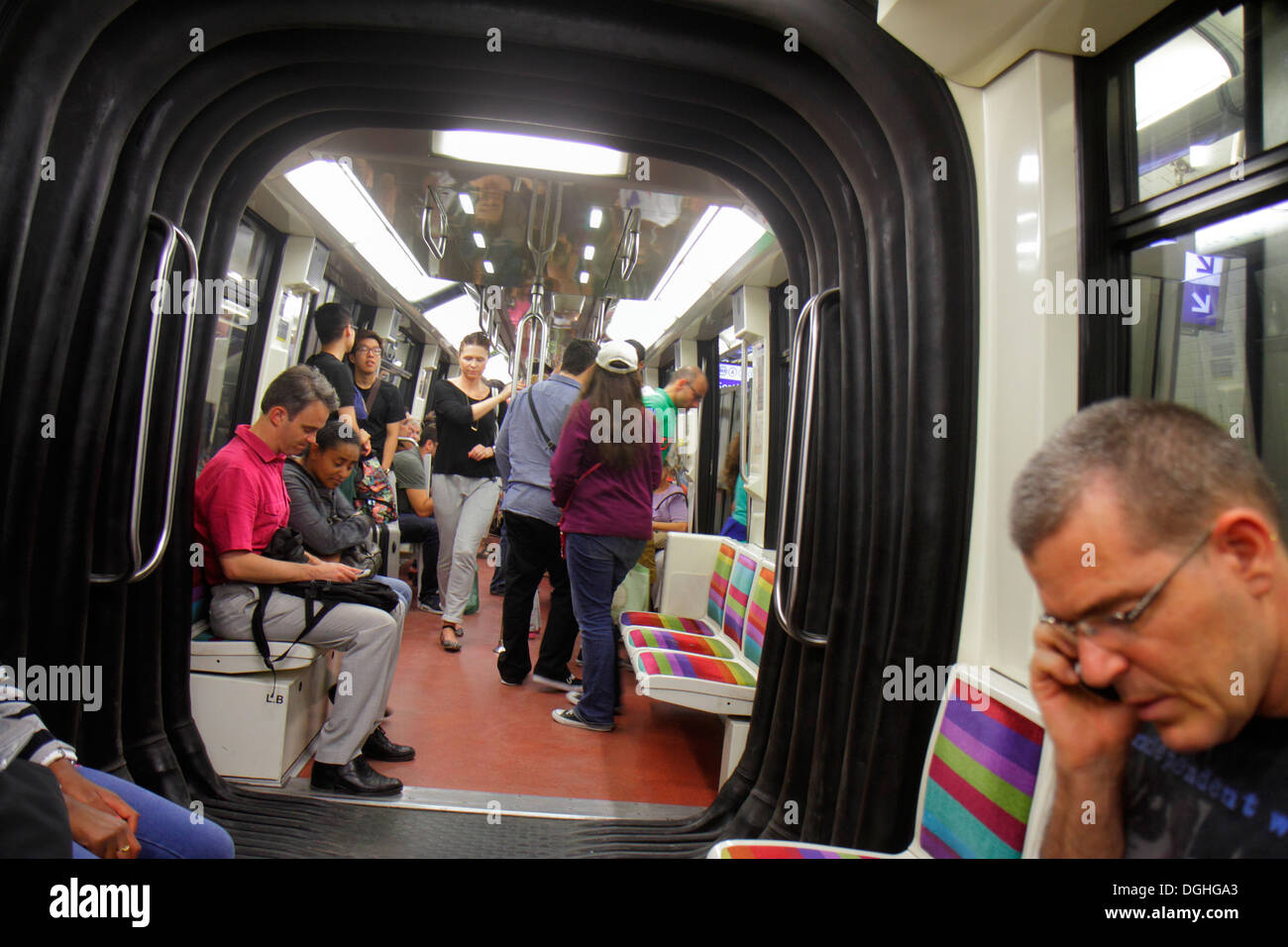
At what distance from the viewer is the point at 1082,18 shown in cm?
168

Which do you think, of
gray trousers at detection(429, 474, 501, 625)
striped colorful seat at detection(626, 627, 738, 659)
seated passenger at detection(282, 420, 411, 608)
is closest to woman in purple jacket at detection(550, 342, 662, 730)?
striped colorful seat at detection(626, 627, 738, 659)

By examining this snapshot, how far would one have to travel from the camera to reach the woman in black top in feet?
16.6

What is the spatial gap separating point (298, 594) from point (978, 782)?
2.44 metres

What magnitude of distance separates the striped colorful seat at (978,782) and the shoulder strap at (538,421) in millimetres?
2723

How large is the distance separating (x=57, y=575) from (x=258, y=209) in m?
3.31

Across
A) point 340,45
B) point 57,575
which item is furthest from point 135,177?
point 57,575

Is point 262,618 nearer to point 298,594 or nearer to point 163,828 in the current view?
point 298,594

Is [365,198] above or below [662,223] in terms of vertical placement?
above

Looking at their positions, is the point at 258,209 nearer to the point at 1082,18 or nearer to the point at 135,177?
the point at 135,177

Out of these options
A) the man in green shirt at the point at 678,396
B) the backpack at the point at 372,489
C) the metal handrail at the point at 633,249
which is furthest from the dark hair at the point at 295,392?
the man in green shirt at the point at 678,396

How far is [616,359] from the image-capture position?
371 cm

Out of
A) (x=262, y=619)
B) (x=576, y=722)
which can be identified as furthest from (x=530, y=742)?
(x=262, y=619)

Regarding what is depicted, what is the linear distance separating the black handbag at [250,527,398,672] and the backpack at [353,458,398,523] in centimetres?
131

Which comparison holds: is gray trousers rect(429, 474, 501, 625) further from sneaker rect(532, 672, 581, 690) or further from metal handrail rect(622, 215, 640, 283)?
metal handrail rect(622, 215, 640, 283)
